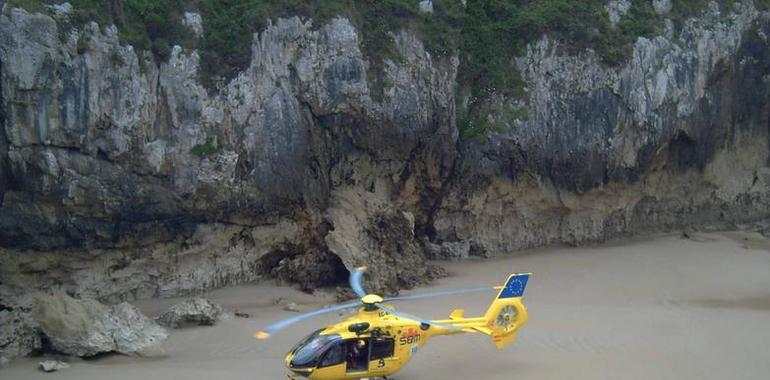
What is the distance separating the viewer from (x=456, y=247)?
813 inches

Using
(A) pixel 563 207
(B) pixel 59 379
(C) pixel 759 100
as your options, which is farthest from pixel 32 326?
(C) pixel 759 100

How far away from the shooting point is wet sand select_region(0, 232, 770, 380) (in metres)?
13.6

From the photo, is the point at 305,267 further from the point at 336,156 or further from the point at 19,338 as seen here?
the point at 19,338

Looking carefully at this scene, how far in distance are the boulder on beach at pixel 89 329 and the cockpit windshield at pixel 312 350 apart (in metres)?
3.29

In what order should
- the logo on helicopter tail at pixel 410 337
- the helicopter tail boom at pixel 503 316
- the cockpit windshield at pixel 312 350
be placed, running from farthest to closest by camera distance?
the helicopter tail boom at pixel 503 316 < the logo on helicopter tail at pixel 410 337 < the cockpit windshield at pixel 312 350

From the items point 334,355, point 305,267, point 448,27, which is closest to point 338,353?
point 334,355

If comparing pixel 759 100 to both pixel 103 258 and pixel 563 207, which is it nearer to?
pixel 563 207

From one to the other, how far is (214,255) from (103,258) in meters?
2.30

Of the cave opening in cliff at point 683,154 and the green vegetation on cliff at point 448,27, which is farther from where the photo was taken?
the cave opening in cliff at point 683,154

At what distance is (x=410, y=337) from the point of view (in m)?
12.8

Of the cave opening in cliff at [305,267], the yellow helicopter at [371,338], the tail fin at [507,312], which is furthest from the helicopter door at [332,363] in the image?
the cave opening in cliff at [305,267]

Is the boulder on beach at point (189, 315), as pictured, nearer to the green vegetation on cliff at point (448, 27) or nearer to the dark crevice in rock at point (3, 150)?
the dark crevice in rock at point (3, 150)

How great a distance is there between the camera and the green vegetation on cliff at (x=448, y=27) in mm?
17438

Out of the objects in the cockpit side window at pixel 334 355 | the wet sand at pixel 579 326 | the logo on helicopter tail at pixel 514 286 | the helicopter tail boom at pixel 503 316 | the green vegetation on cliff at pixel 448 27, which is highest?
the green vegetation on cliff at pixel 448 27
